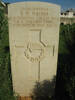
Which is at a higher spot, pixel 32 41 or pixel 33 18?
pixel 33 18

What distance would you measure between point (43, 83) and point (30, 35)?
1.10 metres

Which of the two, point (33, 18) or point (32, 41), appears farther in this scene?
point (32, 41)

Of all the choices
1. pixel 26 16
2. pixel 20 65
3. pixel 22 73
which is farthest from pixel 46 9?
pixel 22 73

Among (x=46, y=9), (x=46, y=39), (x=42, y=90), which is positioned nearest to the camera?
(x=46, y=9)

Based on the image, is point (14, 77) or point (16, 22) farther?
point (14, 77)

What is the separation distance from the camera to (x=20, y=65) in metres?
2.41

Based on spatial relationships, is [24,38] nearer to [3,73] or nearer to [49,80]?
[3,73]

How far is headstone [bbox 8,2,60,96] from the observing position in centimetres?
212

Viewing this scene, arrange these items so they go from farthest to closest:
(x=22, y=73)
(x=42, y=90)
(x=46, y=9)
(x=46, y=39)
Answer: (x=42, y=90), (x=22, y=73), (x=46, y=39), (x=46, y=9)

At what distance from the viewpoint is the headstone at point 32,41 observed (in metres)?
2.12

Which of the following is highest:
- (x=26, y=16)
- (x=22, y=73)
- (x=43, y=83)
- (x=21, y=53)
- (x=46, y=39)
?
(x=26, y=16)

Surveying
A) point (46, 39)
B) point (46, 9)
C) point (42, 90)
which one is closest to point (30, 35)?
point (46, 39)

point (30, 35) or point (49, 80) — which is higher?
point (30, 35)

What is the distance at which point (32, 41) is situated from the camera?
89.4 inches
